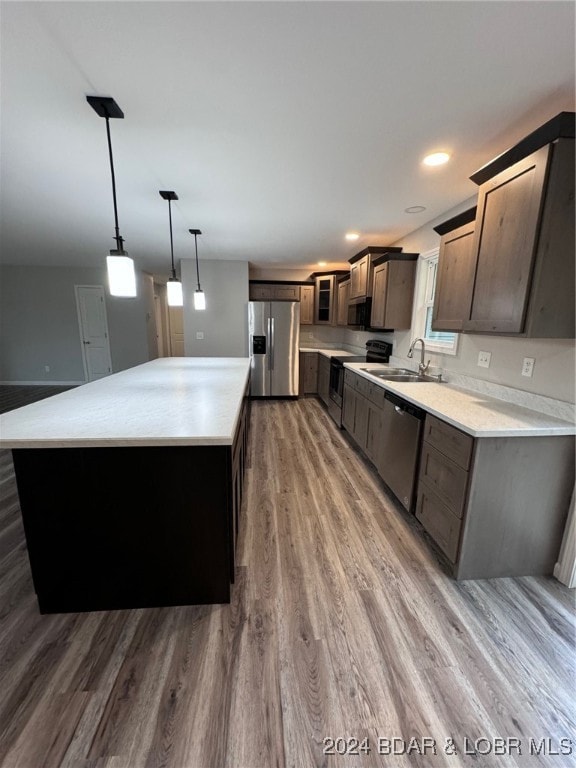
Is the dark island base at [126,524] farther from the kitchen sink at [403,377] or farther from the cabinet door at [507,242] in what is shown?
the kitchen sink at [403,377]

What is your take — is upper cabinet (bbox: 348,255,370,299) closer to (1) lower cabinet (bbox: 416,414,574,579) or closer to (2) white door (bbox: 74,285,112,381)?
(1) lower cabinet (bbox: 416,414,574,579)

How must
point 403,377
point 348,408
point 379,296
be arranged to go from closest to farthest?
point 403,377, point 379,296, point 348,408

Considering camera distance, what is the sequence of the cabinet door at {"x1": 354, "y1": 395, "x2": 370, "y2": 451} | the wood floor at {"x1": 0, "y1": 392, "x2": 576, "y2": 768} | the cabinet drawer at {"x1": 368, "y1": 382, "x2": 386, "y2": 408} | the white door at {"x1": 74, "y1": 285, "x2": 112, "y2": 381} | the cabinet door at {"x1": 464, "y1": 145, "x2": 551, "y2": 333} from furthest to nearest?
1. the white door at {"x1": 74, "y1": 285, "x2": 112, "y2": 381}
2. the cabinet door at {"x1": 354, "y1": 395, "x2": 370, "y2": 451}
3. the cabinet drawer at {"x1": 368, "y1": 382, "x2": 386, "y2": 408}
4. the cabinet door at {"x1": 464, "y1": 145, "x2": 551, "y2": 333}
5. the wood floor at {"x1": 0, "y1": 392, "x2": 576, "y2": 768}

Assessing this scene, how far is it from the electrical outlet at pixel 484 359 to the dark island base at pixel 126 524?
2.05 meters

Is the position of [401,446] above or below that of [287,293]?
below

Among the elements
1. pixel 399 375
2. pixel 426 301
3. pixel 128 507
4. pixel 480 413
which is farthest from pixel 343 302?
pixel 128 507

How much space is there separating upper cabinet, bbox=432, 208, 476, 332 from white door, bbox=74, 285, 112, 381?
6694mm

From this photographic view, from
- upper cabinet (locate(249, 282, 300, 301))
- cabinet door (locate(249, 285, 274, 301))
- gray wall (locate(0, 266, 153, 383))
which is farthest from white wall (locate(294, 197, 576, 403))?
gray wall (locate(0, 266, 153, 383))

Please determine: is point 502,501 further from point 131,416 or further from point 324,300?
point 324,300

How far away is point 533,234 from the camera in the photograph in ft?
4.91

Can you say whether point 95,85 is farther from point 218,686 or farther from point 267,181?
point 218,686

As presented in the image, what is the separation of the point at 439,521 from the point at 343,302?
382cm

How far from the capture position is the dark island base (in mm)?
1395

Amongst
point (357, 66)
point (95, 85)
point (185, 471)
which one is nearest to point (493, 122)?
point (357, 66)
